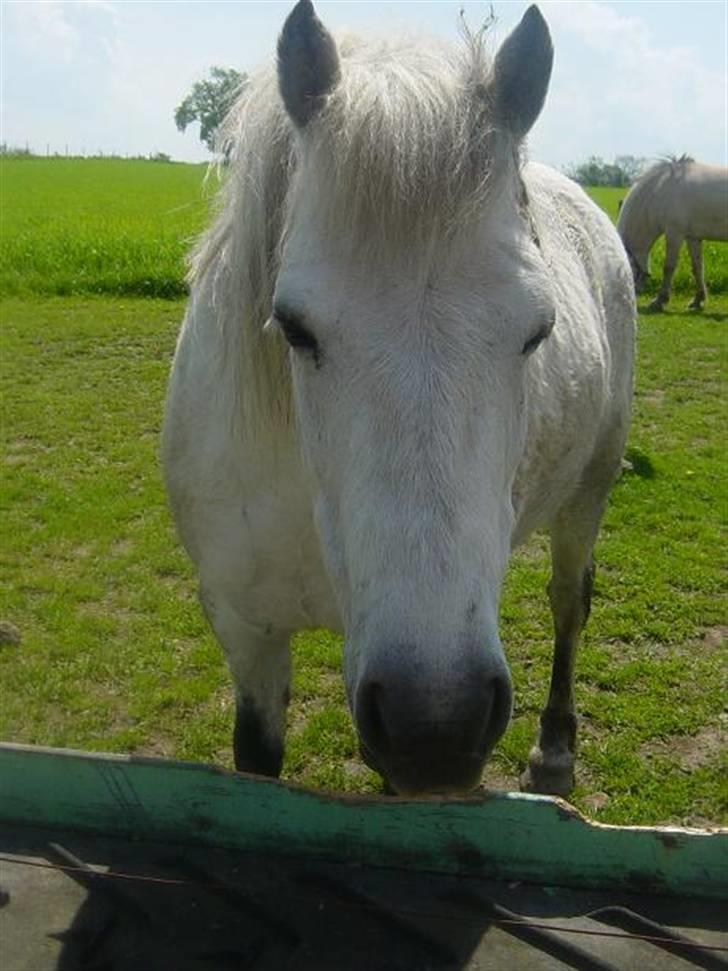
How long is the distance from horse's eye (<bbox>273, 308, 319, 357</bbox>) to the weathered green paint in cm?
86

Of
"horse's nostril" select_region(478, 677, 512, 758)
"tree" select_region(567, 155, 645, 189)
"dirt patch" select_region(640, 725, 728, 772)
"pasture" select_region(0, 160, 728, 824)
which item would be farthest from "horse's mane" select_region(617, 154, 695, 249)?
"tree" select_region(567, 155, 645, 189)

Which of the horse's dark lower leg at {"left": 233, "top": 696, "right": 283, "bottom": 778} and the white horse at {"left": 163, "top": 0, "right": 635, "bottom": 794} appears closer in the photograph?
the white horse at {"left": 163, "top": 0, "right": 635, "bottom": 794}

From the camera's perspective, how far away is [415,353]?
169 cm

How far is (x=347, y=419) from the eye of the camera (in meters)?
1.76

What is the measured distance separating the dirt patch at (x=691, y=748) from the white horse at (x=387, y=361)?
5.80ft

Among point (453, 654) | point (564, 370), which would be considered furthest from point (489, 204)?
point (564, 370)

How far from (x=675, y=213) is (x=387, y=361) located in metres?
15.1

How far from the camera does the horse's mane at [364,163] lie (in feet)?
5.84

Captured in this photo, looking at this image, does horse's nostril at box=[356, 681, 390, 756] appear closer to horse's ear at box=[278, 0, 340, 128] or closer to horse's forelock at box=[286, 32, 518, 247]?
horse's forelock at box=[286, 32, 518, 247]

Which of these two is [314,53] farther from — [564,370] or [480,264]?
[564,370]

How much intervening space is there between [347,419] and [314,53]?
2.52ft

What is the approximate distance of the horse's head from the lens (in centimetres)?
155

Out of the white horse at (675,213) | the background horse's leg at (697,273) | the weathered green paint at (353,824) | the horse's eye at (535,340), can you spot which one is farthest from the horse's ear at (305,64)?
the background horse's leg at (697,273)

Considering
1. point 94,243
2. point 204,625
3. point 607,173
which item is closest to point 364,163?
point 204,625
